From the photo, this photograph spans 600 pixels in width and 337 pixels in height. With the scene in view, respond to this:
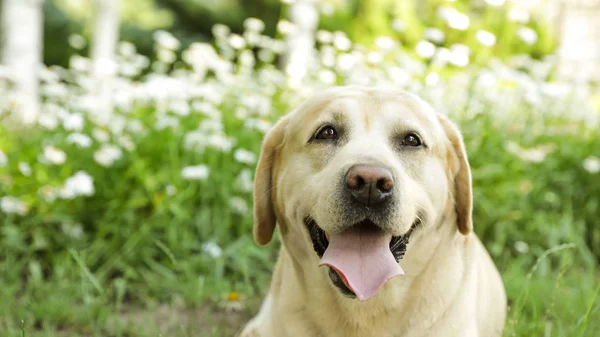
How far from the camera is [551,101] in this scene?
19.5 ft

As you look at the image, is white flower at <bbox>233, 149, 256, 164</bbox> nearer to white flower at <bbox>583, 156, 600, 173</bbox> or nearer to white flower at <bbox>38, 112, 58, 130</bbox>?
white flower at <bbox>38, 112, 58, 130</bbox>

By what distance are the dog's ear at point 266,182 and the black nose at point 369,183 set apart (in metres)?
0.67

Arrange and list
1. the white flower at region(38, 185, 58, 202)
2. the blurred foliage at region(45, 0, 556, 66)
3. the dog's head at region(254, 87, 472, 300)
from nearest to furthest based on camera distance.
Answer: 1. the dog's head at region(254, 87, 472, 300)
2. the white flower at region(38, 185, 58, 202)
3. the blurred foliage at region(45, 0, 556, 66)

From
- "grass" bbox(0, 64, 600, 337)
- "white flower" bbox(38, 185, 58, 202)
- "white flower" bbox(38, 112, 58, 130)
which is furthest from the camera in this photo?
"white flower" bbox(38, 112, 58, 130)

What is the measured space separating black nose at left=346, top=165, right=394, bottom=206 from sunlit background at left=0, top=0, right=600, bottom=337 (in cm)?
93

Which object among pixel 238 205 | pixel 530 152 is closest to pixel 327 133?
pixel 238 205

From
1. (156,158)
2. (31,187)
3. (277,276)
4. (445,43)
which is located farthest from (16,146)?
(445,43)

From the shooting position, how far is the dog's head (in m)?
2.29

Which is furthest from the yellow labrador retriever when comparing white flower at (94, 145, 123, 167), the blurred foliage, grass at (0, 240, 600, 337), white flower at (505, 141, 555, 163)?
the blurred foliage

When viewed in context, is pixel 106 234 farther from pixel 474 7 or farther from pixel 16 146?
pixel 474 7

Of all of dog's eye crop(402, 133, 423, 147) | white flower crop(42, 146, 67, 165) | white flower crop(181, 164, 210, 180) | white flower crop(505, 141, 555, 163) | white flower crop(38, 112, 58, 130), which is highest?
dog's eye crop(402, 133, 423, 147)

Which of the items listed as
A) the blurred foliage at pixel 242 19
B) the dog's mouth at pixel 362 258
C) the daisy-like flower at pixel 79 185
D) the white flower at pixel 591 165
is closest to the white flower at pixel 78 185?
the daisy-like flower at pixel 79 185

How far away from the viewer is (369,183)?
87.4 inches

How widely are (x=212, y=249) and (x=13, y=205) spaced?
1.29 meters
